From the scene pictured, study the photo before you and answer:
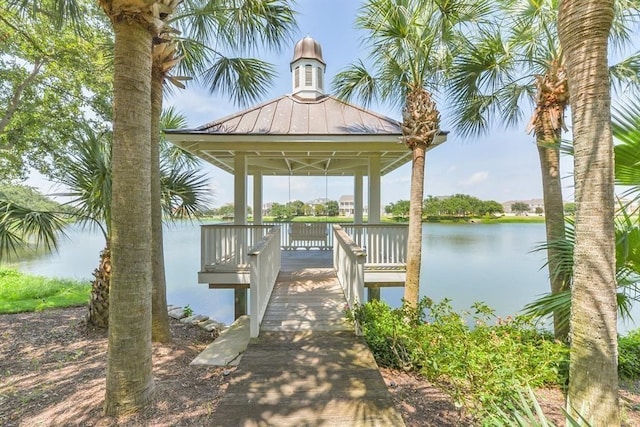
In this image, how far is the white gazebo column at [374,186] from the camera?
24.1ft

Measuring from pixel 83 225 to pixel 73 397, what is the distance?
2.71 meters

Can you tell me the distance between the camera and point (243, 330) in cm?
508

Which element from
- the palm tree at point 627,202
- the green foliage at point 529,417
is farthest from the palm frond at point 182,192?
the palm tree at point 627,202

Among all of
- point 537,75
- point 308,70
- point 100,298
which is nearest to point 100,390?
point 100,298

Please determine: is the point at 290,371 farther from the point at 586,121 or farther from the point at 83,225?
the point at 83,225

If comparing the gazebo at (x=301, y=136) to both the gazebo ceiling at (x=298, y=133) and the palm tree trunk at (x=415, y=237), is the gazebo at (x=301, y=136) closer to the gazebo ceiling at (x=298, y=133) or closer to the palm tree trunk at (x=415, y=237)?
the gazebo ceiling at (x=298, y=133)

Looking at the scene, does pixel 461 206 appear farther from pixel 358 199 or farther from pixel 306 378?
pixel 306 378

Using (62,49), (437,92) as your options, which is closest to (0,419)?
(437,92)

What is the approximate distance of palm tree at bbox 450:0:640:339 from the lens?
418cm

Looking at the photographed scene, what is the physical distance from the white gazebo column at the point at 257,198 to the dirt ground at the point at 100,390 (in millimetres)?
5378

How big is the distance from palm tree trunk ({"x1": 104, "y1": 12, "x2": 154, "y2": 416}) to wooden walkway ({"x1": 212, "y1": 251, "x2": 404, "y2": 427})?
0.91m

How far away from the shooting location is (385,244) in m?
6.77

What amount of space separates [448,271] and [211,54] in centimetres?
→ 1393

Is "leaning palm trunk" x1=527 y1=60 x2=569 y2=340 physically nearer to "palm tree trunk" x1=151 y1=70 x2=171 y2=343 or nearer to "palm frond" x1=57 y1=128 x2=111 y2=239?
"palm tree trunk" x1=151 y1=70 x2=171 y2=343
